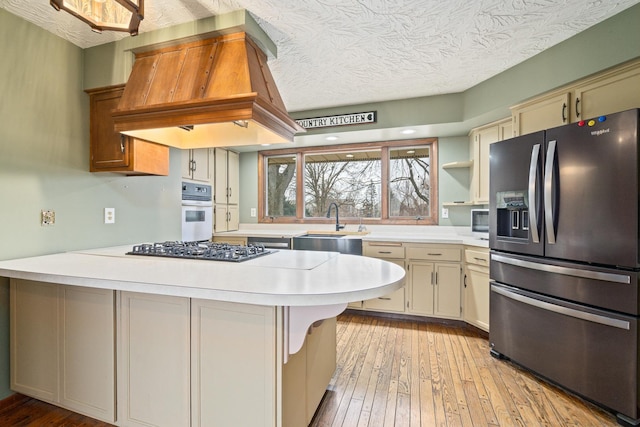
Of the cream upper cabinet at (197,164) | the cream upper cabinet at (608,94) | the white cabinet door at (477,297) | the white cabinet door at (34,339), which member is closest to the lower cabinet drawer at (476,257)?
the white cabinet door at (477,297)

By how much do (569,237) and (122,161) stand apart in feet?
9.77

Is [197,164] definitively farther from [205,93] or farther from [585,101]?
[585,101]

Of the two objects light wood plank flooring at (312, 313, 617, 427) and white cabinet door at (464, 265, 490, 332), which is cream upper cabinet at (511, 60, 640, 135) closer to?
white cabinet door at (464, 265, 490, 332)

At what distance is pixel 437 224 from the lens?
3.58 metres

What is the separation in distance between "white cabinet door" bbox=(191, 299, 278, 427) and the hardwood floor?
0.58 metres

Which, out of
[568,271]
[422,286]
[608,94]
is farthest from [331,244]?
[608,94]

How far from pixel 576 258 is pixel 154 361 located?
241cm

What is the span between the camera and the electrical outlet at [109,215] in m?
2.29

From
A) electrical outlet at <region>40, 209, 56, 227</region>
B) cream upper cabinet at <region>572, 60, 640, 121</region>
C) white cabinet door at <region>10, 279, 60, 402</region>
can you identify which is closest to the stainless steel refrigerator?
cream upper cabinet at <region>572, 60, 640, 121</region>

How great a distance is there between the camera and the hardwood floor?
165 cm

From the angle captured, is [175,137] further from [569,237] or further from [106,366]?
[569,237]

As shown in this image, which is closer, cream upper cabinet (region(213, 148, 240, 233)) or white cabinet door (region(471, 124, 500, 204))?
white cabinet door (region(471, 124, 500, 204))

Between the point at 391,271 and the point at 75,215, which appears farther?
the point at 75,215

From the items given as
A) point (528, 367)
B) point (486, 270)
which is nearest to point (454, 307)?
point (486, 270)
